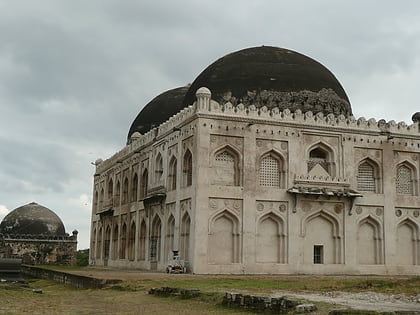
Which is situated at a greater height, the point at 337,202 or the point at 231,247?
the point at 337,202

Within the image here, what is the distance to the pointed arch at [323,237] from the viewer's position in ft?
91.1

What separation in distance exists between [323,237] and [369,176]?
4.15 meters

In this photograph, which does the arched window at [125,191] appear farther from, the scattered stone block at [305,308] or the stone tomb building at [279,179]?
the scattered stone block at [305,308]

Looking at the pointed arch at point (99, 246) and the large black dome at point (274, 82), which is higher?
the large black dome at point (274, 82)

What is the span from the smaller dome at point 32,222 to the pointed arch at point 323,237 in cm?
2887

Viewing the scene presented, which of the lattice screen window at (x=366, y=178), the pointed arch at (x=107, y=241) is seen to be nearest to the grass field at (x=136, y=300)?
the lattice screen window at (x=366, y=178)

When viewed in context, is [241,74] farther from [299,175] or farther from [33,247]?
[33,247]

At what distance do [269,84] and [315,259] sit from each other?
357 inches

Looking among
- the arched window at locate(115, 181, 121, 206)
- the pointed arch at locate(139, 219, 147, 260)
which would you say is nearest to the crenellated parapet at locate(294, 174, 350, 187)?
the pointed arch at locate(139, 219, 147, 260)

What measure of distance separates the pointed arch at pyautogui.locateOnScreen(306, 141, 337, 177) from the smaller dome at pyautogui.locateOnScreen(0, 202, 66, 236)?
28905 mm

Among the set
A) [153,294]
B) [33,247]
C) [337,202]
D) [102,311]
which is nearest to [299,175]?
[337,202]

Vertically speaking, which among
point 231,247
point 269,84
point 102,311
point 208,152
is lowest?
point 102,311

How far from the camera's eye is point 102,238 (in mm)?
42531

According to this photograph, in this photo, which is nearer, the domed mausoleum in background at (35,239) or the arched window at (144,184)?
the arched window at (144,184)
